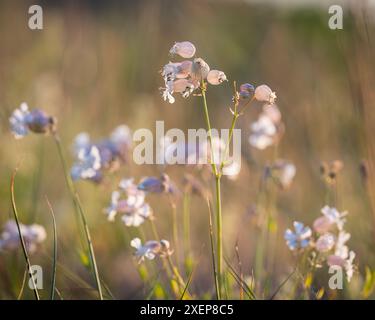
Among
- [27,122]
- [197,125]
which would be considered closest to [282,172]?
[27,122]

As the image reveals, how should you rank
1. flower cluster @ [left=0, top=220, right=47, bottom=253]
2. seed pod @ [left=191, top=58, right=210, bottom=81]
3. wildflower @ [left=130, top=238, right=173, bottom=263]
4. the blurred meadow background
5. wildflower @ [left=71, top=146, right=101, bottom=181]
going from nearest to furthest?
seed pod @ [left=191, top=58, right=210, bottom=81], wildflower @ [left=130, top=238, right=173, bottom=263], wildflower @ [left=71, top=146, right=101, bottom=181], flower cluster @ [left=0, top=220, right=47, bottom=253], the blurred meadow background

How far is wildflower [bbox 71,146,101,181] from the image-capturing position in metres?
1.82

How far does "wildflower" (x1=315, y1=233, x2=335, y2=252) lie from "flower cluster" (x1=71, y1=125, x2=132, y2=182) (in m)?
0.64

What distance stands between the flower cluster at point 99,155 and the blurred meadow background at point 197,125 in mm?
93

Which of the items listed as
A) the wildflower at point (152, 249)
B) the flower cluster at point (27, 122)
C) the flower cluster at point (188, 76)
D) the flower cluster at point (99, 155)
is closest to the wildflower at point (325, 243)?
the wildflower at point (152, 249)

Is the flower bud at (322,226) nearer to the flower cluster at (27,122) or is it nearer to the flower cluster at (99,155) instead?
the flower cluster at (99,155)

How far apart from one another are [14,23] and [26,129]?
2.74 meters

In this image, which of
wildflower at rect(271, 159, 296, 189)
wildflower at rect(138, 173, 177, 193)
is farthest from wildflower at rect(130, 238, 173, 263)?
wildflower at rect(271, 159, 296, 189)

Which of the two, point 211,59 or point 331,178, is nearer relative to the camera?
point 331,178

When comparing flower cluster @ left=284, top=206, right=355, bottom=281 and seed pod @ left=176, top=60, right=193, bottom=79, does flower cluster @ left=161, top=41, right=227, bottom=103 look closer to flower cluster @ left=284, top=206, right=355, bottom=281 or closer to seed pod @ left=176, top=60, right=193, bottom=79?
seed pod @ left=176, top=60, right=193, bottom=79

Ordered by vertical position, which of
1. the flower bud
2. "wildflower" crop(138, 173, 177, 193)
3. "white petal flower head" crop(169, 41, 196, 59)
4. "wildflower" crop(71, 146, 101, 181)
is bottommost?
the flower bud

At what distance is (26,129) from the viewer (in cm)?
184
